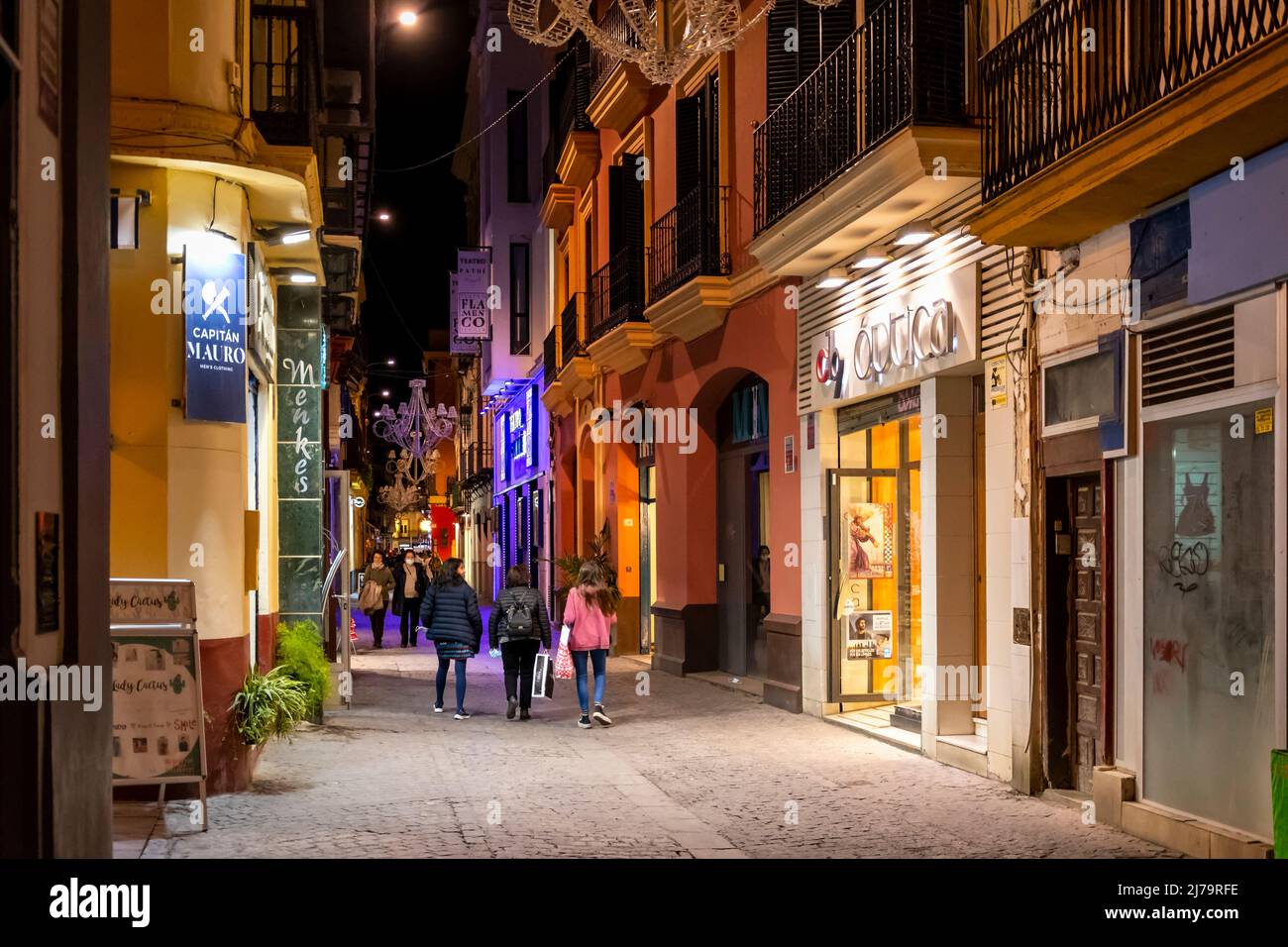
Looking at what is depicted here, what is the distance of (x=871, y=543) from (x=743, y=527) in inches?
176

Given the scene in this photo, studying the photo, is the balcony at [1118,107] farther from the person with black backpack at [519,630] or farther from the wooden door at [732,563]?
the wooden door at [732,563]

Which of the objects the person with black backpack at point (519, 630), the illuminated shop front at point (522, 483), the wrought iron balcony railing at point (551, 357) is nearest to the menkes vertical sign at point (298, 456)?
the person with black backpack at point (519, 630)

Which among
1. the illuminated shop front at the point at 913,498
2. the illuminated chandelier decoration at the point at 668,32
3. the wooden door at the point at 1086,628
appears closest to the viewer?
the wooden door at the point at 1086,628

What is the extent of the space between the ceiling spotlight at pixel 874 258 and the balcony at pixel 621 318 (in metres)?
8.14

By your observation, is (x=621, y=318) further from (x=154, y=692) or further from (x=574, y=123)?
(x=154, y=692)

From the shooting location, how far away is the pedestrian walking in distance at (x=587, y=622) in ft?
49.7

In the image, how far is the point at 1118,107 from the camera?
29.8 ft

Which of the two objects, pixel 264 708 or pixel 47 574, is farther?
pixel 264 708

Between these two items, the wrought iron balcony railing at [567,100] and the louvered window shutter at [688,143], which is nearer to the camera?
the louvered window shutter at [688,143]

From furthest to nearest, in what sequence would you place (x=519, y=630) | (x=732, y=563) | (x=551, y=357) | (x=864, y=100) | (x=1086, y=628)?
(x=551, y=357) → (x=732, y=563) → (x=519, y=630) → (x=864, y=100) → (x=1086, y=628)

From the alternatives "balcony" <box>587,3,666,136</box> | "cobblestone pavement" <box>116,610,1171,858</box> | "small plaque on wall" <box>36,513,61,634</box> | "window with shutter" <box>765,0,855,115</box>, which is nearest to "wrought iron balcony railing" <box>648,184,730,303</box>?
"window with shutter" <box>765,0,855,115</box>

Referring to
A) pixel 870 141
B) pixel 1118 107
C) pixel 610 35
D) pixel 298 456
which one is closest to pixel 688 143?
pixel 610 35
